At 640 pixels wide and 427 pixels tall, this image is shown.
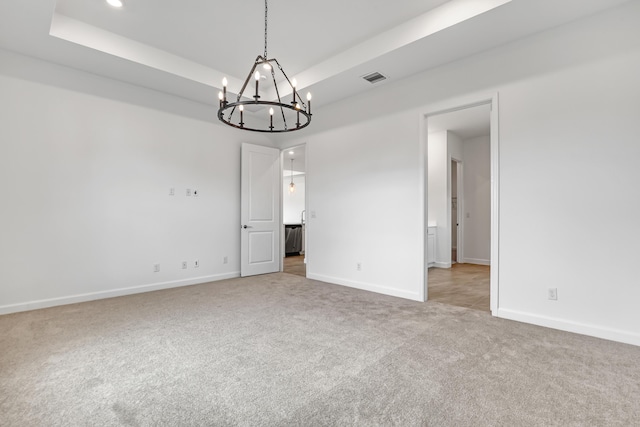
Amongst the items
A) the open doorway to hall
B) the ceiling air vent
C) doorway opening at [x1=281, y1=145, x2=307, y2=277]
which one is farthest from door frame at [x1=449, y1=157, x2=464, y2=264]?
the ceiling air vent

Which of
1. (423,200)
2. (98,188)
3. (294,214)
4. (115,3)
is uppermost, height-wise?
(115,3)

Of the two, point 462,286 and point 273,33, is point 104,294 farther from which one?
point 462,286

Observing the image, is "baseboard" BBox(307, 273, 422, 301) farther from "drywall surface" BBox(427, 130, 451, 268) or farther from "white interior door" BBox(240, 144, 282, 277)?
"drywall surface" BBox(427, 130, 451, 268)

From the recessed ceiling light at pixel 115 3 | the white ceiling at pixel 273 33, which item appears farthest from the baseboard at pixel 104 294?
the recessed ceiling light at pixel 115 3

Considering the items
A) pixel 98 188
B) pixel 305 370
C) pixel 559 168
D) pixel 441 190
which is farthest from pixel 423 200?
pixel 98 188

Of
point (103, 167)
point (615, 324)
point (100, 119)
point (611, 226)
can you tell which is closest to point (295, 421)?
point (615, 324)

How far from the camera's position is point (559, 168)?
9.75 feet

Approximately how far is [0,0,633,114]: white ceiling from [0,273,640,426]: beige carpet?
293 cm

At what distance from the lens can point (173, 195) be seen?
476cm

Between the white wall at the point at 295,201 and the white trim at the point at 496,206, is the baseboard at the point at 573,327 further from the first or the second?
the white wall at the point at 295,201

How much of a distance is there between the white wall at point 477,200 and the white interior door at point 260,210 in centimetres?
456

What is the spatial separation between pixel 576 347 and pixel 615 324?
1.68 ft

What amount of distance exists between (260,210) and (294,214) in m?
6.39

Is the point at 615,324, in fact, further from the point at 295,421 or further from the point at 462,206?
the point at 462,206
